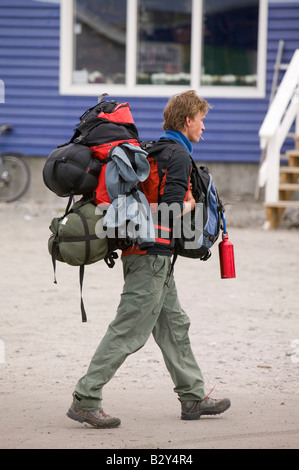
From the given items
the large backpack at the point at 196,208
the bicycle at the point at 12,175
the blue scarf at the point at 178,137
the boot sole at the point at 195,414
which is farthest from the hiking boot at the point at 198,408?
the bicycle at the point at 12,175

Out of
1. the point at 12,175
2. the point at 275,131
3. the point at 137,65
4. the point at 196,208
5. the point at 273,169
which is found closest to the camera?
the point at 196,208

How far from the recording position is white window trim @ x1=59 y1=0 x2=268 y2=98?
1360cm

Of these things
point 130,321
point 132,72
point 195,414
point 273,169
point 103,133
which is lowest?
point 195,414

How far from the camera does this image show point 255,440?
4.20 metres

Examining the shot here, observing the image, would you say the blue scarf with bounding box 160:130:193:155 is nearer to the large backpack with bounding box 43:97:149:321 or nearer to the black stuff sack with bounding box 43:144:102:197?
the large backpack with bounding box 43:97:149:321

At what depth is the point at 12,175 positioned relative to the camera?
45.1ft

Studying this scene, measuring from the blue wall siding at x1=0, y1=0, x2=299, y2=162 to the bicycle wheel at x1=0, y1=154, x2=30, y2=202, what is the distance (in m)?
0.44

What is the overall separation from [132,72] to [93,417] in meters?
10.2

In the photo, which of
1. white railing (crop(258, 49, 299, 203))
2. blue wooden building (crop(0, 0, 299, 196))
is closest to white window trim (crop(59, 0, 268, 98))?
blue wooden building (crop(0, 0, 299, 196))

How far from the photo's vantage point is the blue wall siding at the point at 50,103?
13.6m

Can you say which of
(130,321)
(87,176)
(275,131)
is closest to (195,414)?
(130,321)

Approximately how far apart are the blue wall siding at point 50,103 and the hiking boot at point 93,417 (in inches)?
379

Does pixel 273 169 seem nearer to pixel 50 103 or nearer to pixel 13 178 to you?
pixel 50 103

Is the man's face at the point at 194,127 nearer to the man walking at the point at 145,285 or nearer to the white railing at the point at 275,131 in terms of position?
the man walking at the point at 145,285
